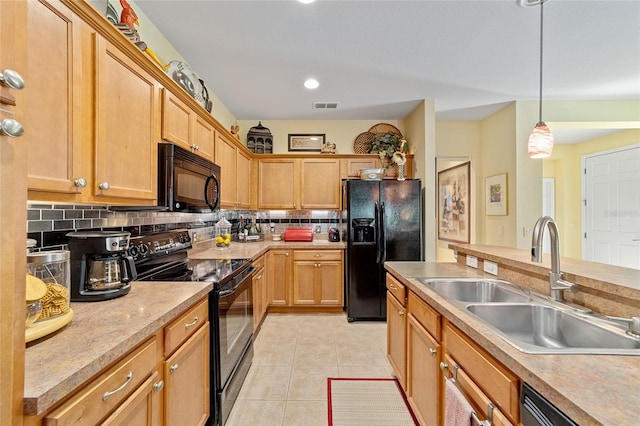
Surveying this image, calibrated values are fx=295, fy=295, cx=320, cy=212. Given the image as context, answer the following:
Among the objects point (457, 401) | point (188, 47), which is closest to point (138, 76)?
point (188, 47)

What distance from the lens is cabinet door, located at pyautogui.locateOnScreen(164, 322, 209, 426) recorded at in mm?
1263

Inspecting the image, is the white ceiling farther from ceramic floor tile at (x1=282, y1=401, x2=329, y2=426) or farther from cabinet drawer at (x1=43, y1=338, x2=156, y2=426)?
ceramic floor tile at (x1=282, y1=401, x2=329, y2=426)

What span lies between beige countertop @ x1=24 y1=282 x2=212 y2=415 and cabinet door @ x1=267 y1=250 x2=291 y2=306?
226cm

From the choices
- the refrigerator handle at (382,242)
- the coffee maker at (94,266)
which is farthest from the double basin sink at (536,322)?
the refrigerator handle at (382,242)

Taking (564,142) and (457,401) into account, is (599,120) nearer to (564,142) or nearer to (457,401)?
(564,142)

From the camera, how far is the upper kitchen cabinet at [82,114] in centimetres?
103

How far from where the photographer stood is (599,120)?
3701 millimetres

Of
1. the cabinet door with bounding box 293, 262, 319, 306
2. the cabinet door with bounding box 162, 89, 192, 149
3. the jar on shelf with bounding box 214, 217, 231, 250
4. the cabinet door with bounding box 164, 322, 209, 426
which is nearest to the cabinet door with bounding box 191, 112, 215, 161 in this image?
the cabinet door with bounding box 162, 89, 192, 149

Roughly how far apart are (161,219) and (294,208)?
6.65 feet

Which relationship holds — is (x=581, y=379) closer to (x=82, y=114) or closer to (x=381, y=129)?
(x=82, y=114)

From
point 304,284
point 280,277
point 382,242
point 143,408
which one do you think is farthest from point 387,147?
point 143,408

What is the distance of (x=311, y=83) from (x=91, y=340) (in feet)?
9.63

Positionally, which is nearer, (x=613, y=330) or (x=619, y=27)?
(x=613, y=330)

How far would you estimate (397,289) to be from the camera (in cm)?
203
